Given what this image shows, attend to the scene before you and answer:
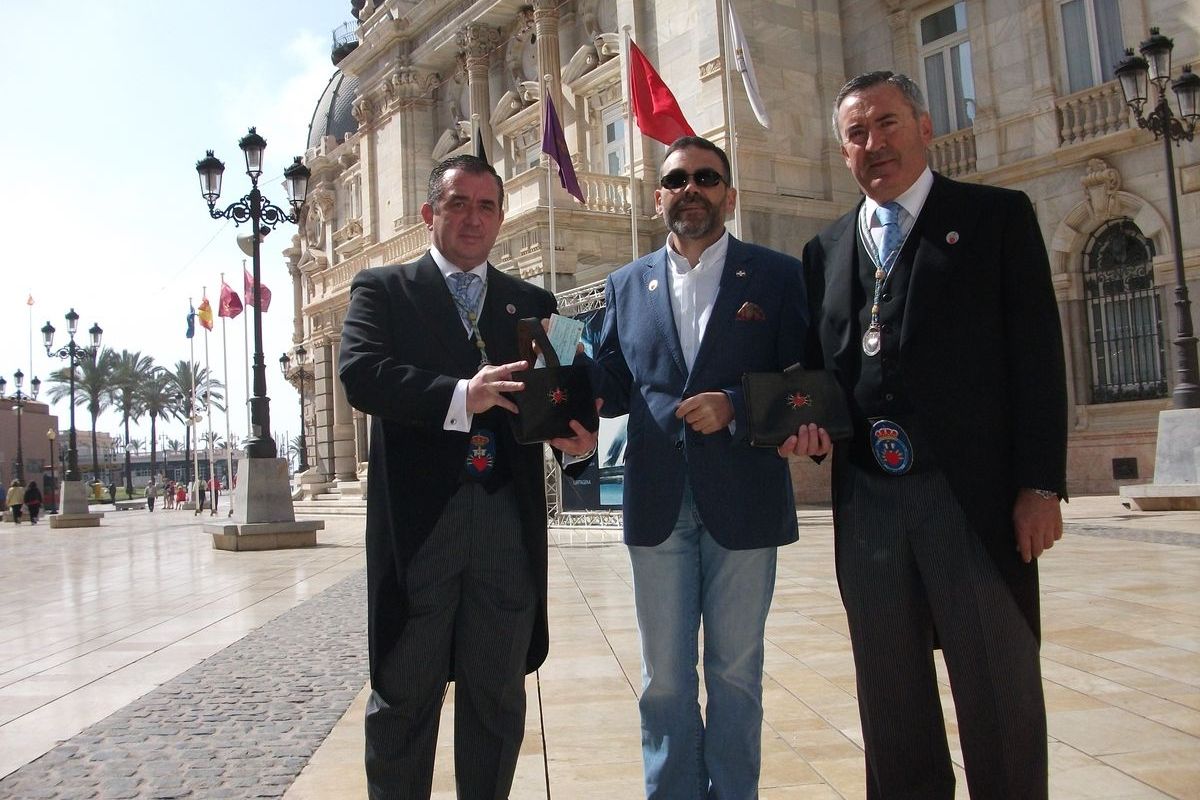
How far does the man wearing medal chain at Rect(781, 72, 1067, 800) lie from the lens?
242cm

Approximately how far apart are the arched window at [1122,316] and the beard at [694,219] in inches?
627

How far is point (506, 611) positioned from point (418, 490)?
468 millimetres

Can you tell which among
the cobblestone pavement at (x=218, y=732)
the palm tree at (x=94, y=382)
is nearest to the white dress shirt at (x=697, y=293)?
the cobblestone pavement at (x=218, y=732)

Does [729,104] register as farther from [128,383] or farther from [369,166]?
[128,383]

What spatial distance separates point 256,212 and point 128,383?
62.4m

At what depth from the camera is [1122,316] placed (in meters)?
16.8

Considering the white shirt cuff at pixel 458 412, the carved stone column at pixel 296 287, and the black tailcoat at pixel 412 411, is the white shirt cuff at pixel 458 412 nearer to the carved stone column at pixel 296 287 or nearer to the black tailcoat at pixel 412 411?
the black tailcoat at pixel 412 411

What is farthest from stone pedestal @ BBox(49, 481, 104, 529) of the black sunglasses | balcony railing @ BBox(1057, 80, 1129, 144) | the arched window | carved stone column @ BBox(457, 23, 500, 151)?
the black sunglasses

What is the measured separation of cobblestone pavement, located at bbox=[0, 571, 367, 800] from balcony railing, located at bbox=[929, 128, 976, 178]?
637 inches

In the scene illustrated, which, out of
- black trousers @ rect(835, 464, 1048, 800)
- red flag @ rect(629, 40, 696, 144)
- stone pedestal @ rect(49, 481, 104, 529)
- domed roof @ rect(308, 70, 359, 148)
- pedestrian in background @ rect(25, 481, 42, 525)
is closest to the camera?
black trousers @ rect(835, 464, 1048, 800)

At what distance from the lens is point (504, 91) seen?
95.6 feet

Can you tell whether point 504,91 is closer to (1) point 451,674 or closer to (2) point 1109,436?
(2) point 1109,436

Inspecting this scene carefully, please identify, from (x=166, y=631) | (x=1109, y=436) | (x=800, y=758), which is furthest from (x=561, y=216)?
(x=800, y=758)

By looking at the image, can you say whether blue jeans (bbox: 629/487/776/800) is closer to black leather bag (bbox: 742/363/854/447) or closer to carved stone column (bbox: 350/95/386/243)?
black leather bag (bbox: 742/363/854/447)
